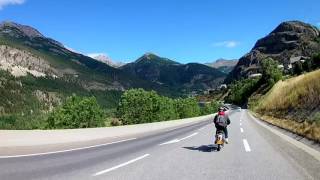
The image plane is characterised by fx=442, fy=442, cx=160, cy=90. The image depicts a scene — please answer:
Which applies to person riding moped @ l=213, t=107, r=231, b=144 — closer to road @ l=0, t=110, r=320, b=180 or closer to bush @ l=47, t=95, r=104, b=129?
road @ l=0, t=110, r=320, b=180

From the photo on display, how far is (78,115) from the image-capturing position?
103938 millimetres

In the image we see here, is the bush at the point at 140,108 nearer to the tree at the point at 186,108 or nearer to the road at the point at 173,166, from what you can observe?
the tree at the point at 186,108

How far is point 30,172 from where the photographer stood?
11812mm

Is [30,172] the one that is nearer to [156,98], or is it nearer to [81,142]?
[81,142]

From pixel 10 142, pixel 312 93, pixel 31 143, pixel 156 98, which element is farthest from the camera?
pixel 156 98

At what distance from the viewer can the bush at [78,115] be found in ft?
331

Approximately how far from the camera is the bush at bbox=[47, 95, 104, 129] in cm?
10100

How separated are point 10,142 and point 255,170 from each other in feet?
34.6

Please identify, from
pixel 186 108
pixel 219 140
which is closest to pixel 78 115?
pixel 186 108

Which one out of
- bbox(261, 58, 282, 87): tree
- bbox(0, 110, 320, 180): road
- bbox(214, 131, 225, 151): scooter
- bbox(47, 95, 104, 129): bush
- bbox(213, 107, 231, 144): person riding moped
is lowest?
bbox(0, 110, 320, 180): road

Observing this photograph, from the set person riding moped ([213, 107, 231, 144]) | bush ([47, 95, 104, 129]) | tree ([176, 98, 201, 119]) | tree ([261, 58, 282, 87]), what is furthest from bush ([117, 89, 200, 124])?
person riding moped ([213, 107, 231, 144])

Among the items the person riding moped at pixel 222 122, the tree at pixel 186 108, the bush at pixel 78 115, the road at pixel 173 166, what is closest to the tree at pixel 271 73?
the tree at pixel 186 108

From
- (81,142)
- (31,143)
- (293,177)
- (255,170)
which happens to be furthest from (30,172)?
(81,142)

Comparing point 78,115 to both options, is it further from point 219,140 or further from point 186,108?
point 219,140
